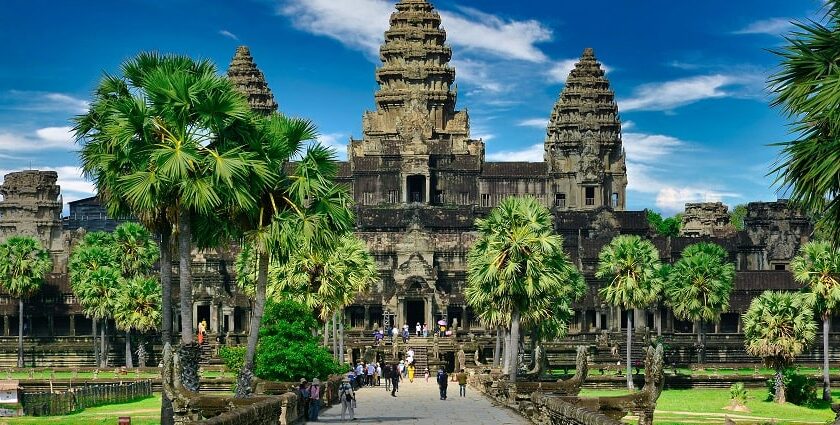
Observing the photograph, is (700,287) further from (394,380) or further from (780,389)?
(394,380)

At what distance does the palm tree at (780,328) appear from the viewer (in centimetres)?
7025

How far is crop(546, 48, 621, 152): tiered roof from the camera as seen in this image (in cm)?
13388

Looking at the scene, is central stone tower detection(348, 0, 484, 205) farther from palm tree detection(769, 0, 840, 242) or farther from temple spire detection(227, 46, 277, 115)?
palm tree detection(769, 0, 840, 242)

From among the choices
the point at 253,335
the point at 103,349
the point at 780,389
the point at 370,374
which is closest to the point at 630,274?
the point at 780,389

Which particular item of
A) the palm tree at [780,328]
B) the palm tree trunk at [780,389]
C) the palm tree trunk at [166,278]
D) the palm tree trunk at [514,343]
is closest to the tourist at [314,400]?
the palm tree trunk at [166,278]

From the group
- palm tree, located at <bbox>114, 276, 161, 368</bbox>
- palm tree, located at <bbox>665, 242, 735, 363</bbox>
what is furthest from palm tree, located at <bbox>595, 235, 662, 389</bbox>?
palm tree, located at <bbox>114, 276, 161, 368</bbox>

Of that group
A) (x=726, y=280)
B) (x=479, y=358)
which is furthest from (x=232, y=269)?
(x=726, y=280)

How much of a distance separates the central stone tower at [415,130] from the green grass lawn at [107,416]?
62.2 meters

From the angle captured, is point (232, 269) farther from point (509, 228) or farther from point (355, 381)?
point (509, 228)

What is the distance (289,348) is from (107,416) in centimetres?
818

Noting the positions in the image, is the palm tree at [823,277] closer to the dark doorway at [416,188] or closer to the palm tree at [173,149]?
the palm tree at [173,149]

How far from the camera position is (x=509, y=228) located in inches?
2233

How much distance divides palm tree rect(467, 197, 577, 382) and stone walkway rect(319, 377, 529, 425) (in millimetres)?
4065

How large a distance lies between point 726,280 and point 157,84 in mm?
61944
